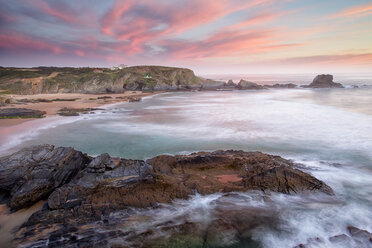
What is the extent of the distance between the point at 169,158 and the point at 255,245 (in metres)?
4.06

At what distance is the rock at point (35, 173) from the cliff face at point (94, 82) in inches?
1717

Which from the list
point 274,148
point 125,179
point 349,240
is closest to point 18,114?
point 125,179

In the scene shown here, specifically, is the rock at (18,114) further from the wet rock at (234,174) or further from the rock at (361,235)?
the rock at (361,235)

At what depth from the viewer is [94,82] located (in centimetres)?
4947

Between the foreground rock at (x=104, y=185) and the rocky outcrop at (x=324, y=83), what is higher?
the rocky outcrop at (x=324, y=83)

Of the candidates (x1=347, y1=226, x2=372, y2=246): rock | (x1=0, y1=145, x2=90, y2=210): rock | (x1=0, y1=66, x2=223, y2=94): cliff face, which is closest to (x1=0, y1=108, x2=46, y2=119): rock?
(x1=0, y1=145, x2=90, y2=210): rock

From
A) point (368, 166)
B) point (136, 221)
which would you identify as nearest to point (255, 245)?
point (136, 221)

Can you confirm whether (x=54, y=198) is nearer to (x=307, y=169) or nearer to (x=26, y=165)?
(x=26, y=165)

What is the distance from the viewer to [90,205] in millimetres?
5082

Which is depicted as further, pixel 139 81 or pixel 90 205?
pixel 139 81

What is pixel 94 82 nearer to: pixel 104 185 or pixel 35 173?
pixel 35 173

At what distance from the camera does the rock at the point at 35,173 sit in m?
5.45

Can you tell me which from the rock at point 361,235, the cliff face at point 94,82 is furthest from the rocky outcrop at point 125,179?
Answer: the cliff face at point 94,82

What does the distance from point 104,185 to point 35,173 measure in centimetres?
206
